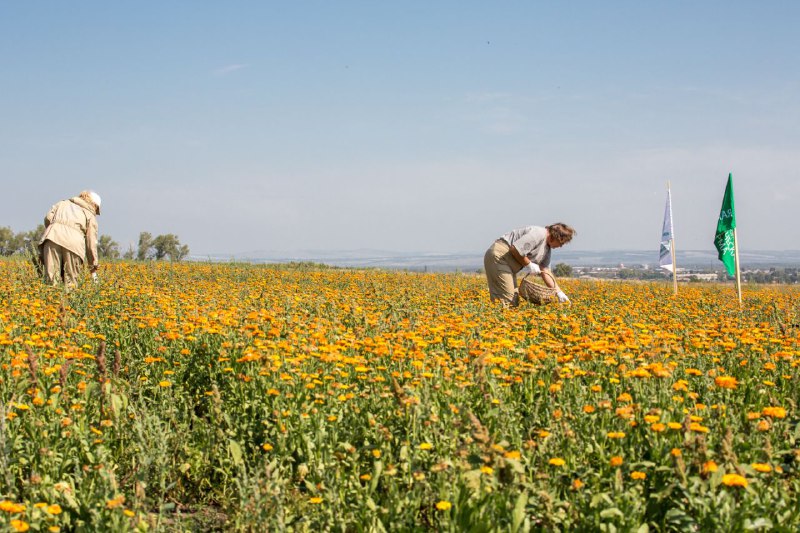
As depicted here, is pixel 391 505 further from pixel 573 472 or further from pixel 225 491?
pixel 225 491

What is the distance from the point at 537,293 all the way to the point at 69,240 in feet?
23.6

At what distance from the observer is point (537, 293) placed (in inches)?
395

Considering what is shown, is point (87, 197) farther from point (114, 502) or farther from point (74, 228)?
point (114, 502)

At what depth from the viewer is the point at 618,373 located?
4914 millimetres

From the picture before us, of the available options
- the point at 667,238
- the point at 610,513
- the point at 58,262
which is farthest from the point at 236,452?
the point at 667,238

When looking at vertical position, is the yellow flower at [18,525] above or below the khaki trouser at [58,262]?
below

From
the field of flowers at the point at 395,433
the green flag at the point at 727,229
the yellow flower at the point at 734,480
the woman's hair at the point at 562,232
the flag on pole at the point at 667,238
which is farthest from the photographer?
the flag on pole at the point at 667,238

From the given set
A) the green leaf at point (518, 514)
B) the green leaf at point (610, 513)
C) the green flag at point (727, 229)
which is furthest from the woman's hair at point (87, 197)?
the green flag at point (727, 229)

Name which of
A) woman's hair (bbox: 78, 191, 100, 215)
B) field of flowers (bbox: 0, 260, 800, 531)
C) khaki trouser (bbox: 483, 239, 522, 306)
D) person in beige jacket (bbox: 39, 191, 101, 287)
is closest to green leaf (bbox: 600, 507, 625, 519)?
field of flowers (bbox: 0, 260, 800, 531)

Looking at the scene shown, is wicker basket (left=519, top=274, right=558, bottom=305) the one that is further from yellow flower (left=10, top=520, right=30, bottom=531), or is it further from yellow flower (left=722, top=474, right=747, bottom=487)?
yellow flower (left=10, top=520, right=30, bottom=531)

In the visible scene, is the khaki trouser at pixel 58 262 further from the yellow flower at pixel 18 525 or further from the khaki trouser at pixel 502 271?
the yellow flower at pixel 18 525

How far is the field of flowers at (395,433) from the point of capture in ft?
10.7

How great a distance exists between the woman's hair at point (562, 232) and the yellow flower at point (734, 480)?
712 centimetres

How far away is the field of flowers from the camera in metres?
3.27
